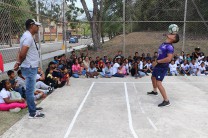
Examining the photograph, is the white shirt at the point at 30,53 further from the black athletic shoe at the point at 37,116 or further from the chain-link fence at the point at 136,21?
the chain-link fence at the point at 136,21

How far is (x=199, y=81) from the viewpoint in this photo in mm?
10016

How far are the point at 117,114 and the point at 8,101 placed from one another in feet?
8.63

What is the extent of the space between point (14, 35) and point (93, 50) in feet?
30.0

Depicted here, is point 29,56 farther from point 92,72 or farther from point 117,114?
point 92,72

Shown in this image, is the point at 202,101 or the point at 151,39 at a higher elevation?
the point at 151,39

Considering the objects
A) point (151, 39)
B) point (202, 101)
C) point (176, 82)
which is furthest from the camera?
point (151, 39)

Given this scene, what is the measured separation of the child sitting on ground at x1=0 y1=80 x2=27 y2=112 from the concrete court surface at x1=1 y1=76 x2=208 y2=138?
0.55m

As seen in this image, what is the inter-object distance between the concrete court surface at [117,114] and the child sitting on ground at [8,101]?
55 cm

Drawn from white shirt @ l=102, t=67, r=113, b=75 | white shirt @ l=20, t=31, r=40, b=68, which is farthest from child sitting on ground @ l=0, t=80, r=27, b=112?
white shirt @ l=102, t=67, r=113, b=75

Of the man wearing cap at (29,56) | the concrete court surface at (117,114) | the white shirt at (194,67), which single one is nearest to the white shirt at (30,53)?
the man wearing cap at (29,56)

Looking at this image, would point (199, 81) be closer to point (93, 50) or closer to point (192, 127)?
point (192, 127)

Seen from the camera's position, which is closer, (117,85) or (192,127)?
(192,127)

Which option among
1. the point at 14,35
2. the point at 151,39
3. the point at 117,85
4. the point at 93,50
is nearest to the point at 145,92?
the point at 117,85

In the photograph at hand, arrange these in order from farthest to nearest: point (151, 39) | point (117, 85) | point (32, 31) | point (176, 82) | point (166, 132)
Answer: point (151, 39), point (176, 82), point (117, 85), point (32, 31), point (166, 132)
